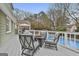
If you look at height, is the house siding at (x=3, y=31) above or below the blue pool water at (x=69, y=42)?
above

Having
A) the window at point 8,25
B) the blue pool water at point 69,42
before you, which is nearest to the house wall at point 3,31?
the window at point 8,25

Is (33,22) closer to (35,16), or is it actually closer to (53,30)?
(35,16)

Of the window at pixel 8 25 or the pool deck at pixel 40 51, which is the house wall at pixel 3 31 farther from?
the pool deck at pixel 40 51

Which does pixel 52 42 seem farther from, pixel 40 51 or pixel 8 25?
pixel 8 25

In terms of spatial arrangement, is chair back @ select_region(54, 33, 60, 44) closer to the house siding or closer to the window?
the house siding

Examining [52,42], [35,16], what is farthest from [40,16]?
[52,42]

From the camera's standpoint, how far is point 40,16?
5496 mm

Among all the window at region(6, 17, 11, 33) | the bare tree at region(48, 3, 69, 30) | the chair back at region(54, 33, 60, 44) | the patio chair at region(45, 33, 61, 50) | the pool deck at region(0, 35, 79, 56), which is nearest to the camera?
the pool deck at region(0, 35, 79, 56)

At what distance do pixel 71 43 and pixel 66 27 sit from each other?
0.69 m

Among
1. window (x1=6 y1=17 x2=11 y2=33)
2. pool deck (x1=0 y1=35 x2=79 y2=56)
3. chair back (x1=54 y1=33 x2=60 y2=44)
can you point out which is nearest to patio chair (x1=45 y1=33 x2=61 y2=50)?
chair back (x1=54 y1=33 x2=60 y2=44)

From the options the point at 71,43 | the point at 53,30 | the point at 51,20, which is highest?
the point at 51,20

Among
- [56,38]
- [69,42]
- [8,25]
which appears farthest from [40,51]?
[8,25]

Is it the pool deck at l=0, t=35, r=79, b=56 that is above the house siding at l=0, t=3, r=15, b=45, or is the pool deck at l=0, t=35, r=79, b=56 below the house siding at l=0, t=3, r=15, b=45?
below

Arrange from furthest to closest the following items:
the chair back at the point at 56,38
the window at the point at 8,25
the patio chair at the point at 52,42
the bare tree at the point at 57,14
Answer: the window at the point at 8,25, the chair back at the point at 56,38, the patio chair at the point at 52,42, the bare tree at the point at 57,14
